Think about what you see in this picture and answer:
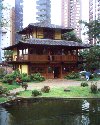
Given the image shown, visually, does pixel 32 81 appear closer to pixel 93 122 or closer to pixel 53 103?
pixel 53 103

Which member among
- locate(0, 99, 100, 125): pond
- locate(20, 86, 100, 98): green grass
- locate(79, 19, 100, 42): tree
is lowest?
locate(0, 99, 100, 125): pond

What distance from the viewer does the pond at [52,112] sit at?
23.2 meters

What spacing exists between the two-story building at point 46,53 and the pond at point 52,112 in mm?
23116

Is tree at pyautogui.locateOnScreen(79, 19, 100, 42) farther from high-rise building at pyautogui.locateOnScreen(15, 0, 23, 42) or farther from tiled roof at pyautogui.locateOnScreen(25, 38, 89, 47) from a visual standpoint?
high-rise building at pyautogui.locateOnScreen(15, 0, 23, 42)

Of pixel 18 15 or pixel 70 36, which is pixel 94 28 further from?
pixel 18 15

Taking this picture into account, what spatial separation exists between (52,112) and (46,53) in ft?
109

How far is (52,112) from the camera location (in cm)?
2720

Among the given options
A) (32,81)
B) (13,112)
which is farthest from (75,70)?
(13,112)

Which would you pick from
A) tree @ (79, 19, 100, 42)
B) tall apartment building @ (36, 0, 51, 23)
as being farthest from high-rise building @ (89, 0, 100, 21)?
tree @ (79, 19, 100, 42)

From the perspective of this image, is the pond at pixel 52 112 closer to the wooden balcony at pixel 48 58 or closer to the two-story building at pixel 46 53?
the wooden balcony at pixel 48 58

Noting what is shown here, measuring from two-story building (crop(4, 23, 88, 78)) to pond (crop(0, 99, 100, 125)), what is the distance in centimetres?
2312

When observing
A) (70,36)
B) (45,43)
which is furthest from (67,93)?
(70,36)

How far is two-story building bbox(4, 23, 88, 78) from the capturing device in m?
57.2

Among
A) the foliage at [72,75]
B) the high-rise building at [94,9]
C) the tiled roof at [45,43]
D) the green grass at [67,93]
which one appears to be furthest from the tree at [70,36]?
the high-rise building at [94,9]
